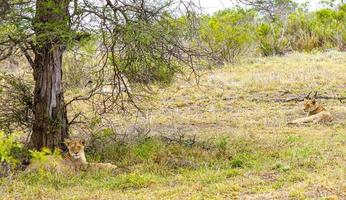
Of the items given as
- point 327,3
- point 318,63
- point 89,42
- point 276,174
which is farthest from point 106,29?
point 327,3

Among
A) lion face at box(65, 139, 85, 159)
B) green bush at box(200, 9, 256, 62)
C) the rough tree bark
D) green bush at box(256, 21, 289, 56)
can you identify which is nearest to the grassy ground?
lion face at box(65, 139, 85, 159)

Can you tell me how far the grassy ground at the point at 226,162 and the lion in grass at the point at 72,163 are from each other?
0.23 meters

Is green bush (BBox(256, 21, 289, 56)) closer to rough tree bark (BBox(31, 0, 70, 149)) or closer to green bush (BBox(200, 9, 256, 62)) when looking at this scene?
green bush (BBox(200, 9, 256, 62))

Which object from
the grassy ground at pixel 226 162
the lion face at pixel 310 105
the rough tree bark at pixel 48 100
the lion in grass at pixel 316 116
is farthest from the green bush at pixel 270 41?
the rough tree bark at pixel 48 100

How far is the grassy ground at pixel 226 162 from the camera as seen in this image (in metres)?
6.46

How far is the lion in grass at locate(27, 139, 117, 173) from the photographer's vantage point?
7762 millimetres

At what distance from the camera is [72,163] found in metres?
8.05

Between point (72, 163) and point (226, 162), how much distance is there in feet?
6.82

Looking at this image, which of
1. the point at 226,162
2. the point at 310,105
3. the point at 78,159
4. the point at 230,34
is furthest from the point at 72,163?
the point at 230,34

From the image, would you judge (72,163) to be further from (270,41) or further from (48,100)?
Result: (270,41)

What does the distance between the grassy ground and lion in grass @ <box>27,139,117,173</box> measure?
0.74 ft

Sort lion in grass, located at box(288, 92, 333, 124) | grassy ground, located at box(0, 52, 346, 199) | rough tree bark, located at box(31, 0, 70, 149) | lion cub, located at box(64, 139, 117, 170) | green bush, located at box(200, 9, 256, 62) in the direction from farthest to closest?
green bush, located at box(200, 9, 256, 62)
lion in grass, located at box(288, 92, 333, 124)
rough tree bark, located at box(31, 0, 70, 149)
lion cub, located at box(64, 139, 117, 170)
grassy ground, located at box(0, 52, 346, 199)

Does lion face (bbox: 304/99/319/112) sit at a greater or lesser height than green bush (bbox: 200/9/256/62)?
lesser

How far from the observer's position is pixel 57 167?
306 inches
